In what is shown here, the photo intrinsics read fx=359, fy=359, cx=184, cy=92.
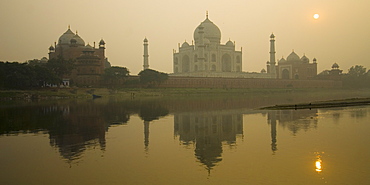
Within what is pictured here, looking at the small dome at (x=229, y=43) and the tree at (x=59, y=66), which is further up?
the small dome at (x=229, y=43)

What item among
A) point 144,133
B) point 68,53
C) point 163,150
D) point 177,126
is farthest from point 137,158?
point 68,53

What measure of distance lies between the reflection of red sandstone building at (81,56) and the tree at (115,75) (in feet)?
4.50

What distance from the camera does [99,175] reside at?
6555 millimetres

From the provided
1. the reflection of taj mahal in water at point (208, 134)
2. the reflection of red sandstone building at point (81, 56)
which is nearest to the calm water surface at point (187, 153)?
the reflection of taj mahal in water at point (208, 134)

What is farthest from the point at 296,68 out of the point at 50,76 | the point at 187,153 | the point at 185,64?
the point at 187,153

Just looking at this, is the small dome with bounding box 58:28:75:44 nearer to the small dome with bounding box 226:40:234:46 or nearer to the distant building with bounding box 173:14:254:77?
the distant building with bounding box 173:14:254:77

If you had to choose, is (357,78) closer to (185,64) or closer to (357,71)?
(357,71)

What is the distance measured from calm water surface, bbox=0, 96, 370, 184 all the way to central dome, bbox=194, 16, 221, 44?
4744 cm

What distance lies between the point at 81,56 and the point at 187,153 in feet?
128

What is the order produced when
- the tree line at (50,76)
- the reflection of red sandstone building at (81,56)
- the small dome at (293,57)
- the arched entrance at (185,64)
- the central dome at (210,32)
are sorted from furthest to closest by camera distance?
the small dome at (293,57) → the arched entrance at (185,64) → the central dome at (210,32) → the reflection of red sandstone building at (81,56) → the tree line at (50,76)

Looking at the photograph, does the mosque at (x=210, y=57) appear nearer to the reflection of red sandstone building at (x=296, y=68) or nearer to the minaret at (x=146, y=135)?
the reflection of red sandstone building at (x=296, y=68)

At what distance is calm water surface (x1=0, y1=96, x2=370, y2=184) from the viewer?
20.9ft

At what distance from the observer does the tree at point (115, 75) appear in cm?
4269

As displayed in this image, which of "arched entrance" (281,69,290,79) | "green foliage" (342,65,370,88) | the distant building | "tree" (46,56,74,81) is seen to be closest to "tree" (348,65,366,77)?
"green foliage" (342,65,370,88)
